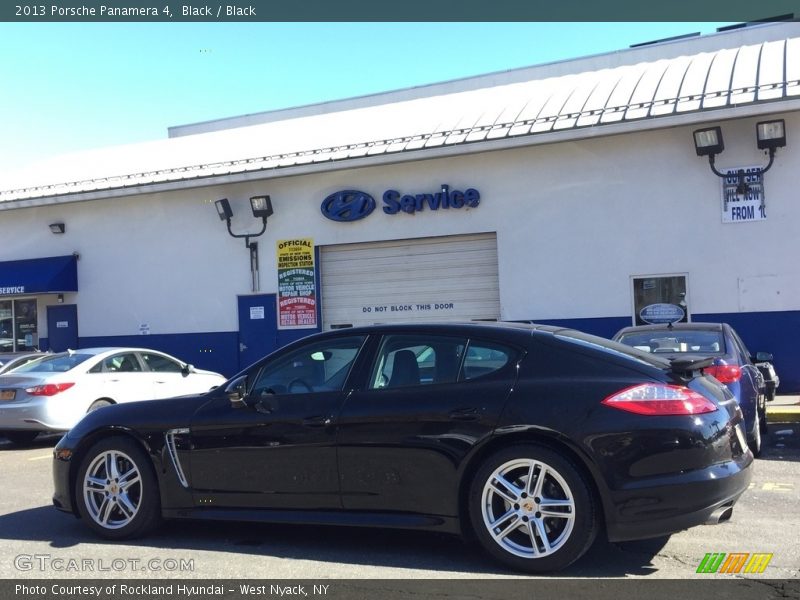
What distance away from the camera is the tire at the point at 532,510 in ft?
15.6

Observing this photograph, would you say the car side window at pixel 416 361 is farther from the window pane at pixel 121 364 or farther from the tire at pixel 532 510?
the window pane at pixel 121 364

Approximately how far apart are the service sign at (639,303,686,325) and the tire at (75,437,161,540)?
10.9 m

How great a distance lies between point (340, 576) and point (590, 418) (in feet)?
5.70

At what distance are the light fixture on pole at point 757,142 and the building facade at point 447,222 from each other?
0.12 m

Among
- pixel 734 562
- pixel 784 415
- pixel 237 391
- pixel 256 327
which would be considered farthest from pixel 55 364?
pixel 784 415

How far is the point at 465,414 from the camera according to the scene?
5.08 m

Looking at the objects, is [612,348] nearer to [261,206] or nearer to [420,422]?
[420,422]

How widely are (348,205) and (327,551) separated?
1222 cm

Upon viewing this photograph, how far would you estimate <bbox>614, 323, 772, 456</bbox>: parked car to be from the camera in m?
7.81

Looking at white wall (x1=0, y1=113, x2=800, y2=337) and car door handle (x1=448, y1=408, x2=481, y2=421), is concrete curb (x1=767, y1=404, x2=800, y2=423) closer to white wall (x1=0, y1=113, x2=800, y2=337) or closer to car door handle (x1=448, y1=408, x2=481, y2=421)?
white wall (x1=0, y1=113, x2=800, y2=337)

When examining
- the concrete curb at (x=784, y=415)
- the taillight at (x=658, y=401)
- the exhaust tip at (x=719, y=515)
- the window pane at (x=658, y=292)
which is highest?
the window pane at (x=658, y=292)

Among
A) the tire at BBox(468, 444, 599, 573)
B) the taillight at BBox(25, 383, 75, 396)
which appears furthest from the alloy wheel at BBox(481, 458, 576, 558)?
the taillight at BBox(25, 383, 75, 396)

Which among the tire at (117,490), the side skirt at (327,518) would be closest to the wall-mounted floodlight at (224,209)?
the tire at (117,490)

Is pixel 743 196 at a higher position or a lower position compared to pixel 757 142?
lower
